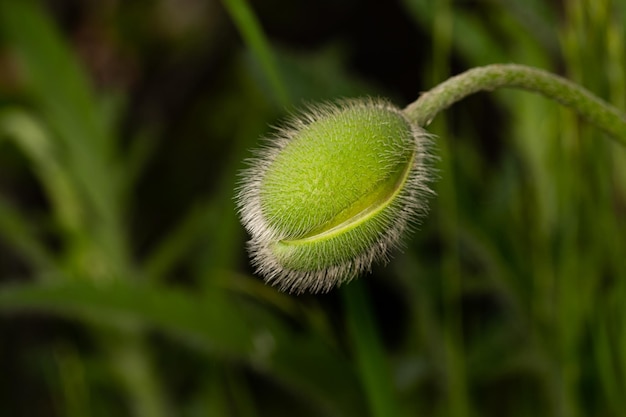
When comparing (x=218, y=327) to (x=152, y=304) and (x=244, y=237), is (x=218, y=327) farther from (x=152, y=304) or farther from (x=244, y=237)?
(x=244, y=237)

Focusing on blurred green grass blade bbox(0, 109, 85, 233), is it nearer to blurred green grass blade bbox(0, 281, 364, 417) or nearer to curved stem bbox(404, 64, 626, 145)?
blurred green grass blade bbox(0, 281, 364, 417)

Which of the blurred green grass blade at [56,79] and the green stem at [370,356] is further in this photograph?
the blurred green grass blade at [56,79]

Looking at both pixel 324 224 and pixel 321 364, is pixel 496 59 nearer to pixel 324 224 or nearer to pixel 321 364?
pixel 321 364

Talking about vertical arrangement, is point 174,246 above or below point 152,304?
above

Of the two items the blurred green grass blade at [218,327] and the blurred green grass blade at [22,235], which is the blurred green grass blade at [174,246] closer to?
the blurred green grass blade at [22,235]

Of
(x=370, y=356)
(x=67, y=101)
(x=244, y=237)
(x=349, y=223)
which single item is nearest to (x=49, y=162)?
(x=67, y=101)

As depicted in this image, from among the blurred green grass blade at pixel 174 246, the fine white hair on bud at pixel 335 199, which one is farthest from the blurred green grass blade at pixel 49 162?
the fine white hair on bud at pixel 335 199
